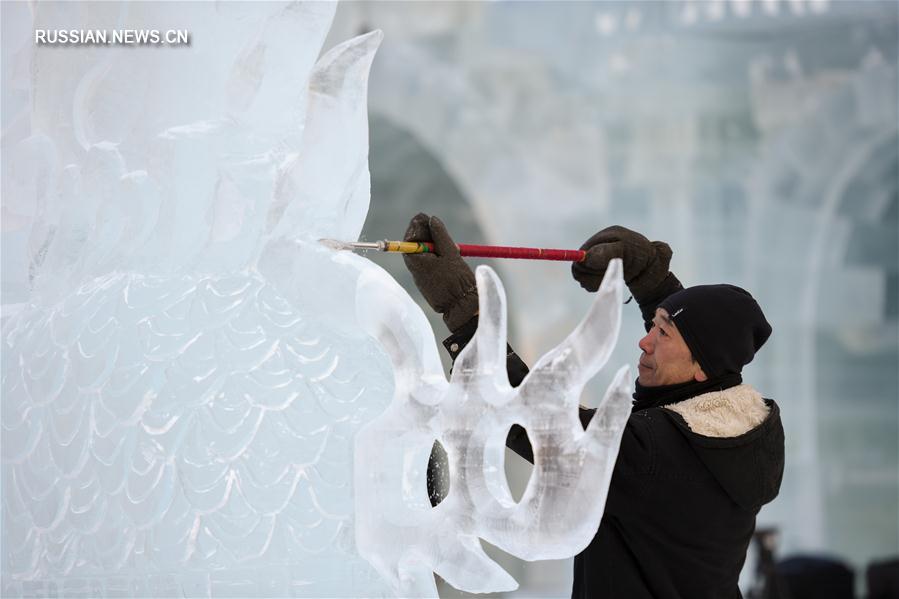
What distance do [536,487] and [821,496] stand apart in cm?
530

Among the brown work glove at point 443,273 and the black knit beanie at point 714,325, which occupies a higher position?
the brown work glove at point 443,273

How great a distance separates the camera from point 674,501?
66.0 inches

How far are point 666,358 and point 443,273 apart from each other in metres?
0.45

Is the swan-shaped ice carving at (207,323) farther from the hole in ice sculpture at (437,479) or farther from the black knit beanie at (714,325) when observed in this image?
the black knit beanie at (714,325)

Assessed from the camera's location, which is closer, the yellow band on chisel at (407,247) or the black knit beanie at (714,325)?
the yellow band on chisel at (407,247)

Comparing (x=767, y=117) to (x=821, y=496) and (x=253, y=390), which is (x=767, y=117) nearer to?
(x=821, y=496)

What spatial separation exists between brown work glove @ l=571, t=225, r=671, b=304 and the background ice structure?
1.48 feet

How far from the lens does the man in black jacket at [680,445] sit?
1623 mm

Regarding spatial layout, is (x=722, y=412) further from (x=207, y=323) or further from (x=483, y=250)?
(x=207, y=323)

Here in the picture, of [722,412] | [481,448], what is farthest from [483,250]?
[722,412]

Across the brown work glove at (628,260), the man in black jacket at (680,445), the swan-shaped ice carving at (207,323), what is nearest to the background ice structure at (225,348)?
the swan-shaped ice carving at (207,323)

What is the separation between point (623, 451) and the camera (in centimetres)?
163

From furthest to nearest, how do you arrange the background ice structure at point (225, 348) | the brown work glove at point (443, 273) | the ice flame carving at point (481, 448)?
1. the brown work glove at point (443, 273)
2. the background ice structure at point (225, 348)
3. the ice flame carving at point (481, 448)

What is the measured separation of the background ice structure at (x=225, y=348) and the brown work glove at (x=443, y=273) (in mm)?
86
